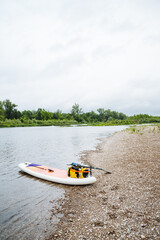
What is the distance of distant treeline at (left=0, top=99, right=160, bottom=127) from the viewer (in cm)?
10090

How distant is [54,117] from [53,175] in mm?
131952

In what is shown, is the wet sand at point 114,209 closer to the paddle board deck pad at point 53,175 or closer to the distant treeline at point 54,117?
the paddle board deck pad at point 53,175

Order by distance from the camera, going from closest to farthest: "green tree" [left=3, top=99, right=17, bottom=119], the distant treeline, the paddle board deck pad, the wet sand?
the wet sand → the paddle board deck pad → the distant treeline → "green tree" [left=3, top=99, right=17, bottom=119]

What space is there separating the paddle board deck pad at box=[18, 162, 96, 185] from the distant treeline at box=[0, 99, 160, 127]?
3244 inches

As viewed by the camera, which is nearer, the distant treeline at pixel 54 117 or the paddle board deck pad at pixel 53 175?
the paddle board deck pad at pixel 53 175

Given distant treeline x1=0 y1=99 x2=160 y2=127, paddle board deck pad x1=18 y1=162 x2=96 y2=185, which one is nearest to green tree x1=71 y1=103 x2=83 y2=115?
distant treeline x1=0 y1=99 x2=160 y2=127

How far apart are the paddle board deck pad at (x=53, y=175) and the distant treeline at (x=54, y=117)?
82.4 metres

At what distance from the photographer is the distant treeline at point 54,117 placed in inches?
3972

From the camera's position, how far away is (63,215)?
6230mm

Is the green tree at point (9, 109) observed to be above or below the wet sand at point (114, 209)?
above

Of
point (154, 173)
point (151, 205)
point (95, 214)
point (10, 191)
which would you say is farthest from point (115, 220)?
point (10, 191)

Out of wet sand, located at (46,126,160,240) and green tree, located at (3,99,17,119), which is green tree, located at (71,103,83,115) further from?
wet sand, located at (46,126,160,240)

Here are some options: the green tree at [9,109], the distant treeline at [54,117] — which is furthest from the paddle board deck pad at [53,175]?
the green tree at [9,109]

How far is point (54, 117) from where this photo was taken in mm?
140125
